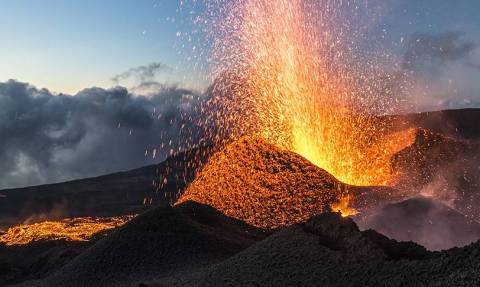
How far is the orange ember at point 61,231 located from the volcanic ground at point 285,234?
76 cm

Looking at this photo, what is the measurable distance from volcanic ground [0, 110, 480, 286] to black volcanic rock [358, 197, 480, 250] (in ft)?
0.09

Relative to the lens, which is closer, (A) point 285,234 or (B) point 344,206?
(A) point 285,234

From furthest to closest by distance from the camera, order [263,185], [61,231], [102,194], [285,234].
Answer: [102,194]
[61,231]
[263,185]
[285,234]

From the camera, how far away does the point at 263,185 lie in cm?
1867

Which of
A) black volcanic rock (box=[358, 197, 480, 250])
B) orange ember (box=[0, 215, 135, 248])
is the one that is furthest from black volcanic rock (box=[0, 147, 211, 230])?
black volcanic rock (box=[358, 197, 480, 250])

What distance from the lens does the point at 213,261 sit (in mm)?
13375

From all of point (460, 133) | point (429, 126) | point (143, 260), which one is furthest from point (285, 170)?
point (460, 133)

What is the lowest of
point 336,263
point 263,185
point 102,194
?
point 336,263

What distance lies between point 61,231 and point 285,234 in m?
14.6

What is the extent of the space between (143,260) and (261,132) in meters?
10.3

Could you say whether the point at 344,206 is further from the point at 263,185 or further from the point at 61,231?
the point at 61,231

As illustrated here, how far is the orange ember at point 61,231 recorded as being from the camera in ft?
72.1

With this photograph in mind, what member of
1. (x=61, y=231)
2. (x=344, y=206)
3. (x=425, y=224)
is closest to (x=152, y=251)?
(x=344, y=206)

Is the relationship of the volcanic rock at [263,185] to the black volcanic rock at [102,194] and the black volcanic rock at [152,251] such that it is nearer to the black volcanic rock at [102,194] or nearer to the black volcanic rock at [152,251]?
the black volcanic rock at [152,251]
